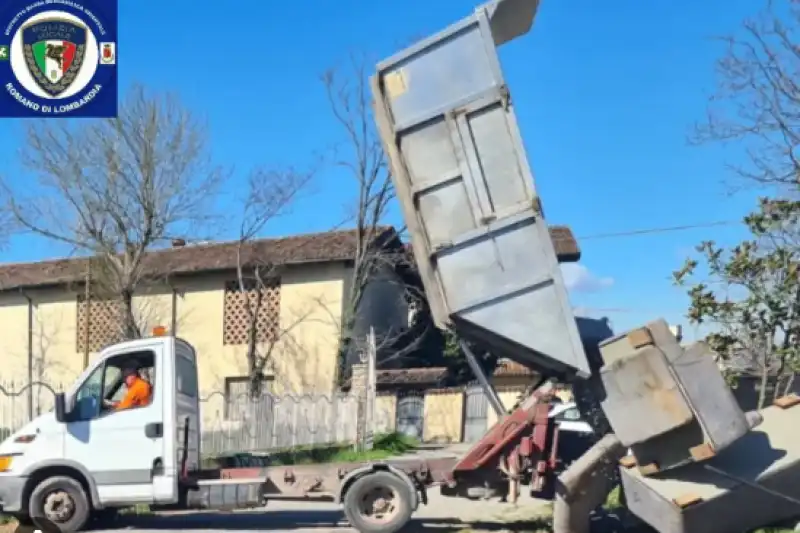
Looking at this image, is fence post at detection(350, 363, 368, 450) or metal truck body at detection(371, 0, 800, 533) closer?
metal truck body at detection(371, 0, 800, 533)

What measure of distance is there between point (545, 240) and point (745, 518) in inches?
120

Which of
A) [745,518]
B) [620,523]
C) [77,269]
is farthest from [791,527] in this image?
[77,269]

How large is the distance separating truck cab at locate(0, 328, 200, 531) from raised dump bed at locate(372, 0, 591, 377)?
344 centimetres

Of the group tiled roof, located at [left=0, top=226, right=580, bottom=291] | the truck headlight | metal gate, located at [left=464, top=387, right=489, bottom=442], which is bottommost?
the truck headlight

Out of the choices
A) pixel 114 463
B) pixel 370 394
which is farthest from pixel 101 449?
pixel 370 394

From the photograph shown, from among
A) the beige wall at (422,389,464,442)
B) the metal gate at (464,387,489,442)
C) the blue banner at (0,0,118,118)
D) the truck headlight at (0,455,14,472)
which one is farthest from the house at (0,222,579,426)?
the truck headlight at (0,455,14,472)

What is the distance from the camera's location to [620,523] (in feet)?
30.4

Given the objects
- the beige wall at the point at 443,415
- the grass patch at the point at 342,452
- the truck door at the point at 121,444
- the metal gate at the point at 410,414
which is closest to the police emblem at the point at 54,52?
the truck door at the point at 121,444

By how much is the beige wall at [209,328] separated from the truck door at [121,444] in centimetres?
1712

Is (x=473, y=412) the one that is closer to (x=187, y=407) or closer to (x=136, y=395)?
(x=187, y=407)

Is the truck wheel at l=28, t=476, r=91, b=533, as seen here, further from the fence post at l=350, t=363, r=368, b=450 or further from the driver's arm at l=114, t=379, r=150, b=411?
the fence post at l=350, t=363, r=368, b=450

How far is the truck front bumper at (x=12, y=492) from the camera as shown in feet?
34.3

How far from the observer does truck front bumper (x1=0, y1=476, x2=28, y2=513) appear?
34.3ft

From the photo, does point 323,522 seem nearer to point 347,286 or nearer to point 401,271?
point 347,286
